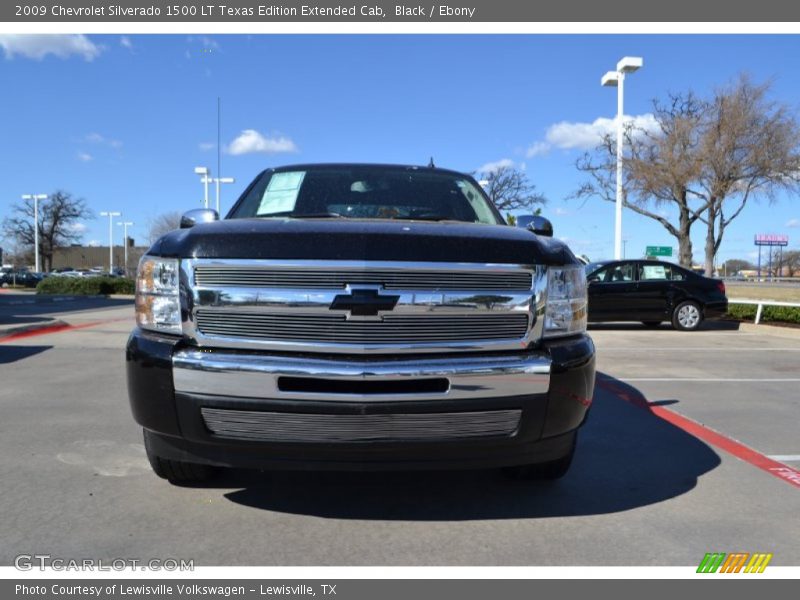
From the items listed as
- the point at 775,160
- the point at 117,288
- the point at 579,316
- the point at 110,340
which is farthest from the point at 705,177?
the point at 117,288

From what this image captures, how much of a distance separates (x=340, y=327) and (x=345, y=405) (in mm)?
329

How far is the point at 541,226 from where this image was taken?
14.3 ft

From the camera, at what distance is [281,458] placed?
2889 millimetres

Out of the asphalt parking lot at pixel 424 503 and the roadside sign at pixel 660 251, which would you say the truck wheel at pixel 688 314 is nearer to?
the asphalt parking lot at pixel 424 503

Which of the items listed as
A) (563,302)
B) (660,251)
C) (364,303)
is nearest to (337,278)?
(364,303)

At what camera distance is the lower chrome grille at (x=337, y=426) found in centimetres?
281

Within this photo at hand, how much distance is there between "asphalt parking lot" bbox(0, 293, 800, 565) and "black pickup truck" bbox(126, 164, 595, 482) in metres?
0.37

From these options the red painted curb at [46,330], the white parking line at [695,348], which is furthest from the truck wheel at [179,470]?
the red painted curb at [46,330]

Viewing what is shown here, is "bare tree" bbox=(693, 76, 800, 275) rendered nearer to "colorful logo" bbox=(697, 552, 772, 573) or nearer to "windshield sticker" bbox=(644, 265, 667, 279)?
"windshield sticker" bbox=(644, 265, 667, 279)

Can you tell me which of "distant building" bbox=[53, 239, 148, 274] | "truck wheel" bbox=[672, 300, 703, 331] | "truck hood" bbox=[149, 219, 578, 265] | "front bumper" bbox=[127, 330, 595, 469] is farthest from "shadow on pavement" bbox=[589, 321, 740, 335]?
"distant building" bbox=[53, 239, 148, 274]

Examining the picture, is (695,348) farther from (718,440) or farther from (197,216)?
(197,216)

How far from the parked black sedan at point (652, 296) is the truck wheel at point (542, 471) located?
35.0 ft

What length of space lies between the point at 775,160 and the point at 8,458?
21113mm

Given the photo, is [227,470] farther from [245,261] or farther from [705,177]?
[705,177]
